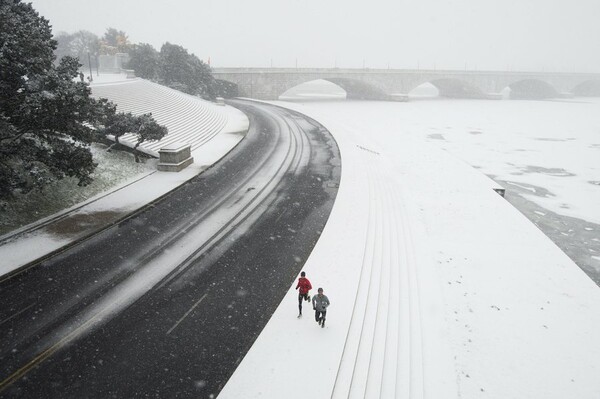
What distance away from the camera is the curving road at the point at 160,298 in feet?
26.9

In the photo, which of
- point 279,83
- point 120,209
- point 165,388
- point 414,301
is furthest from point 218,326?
point 279,83

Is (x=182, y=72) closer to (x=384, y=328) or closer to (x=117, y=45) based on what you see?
(x=117, y=45)

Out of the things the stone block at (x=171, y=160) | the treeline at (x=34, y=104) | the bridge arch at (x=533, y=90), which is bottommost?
the stone block at (x=171, y=160)

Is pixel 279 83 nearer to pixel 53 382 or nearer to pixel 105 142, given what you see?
pixel 105 142

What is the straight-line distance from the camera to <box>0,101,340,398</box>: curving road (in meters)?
8.20

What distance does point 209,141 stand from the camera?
104ft

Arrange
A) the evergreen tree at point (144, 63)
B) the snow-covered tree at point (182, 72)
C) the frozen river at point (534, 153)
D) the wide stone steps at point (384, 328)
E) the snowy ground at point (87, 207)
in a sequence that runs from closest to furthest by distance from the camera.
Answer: the wide stone steps at point (384, 328) → the snowy ground at point (87, 207) → the frozen river at point (534, 153) → the evergreen tree at point (144, 63) → the snow-covered tree at point (182, 72)

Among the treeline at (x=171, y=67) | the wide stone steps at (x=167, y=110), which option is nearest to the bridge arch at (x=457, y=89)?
the treeline at (x=171, y=67)

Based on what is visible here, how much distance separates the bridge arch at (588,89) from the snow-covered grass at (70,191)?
5428 inches

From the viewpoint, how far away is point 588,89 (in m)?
119

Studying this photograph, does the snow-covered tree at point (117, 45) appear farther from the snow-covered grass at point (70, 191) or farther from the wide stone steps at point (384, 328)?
the wide stone steps at point (384, 328)

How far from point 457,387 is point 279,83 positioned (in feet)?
226

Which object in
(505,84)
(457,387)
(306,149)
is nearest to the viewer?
(457,387)

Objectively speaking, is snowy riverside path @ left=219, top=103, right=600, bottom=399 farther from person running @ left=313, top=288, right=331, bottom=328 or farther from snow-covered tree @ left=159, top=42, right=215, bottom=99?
snow-covered tree @ left=159, top=42, right=215, bottom=99
